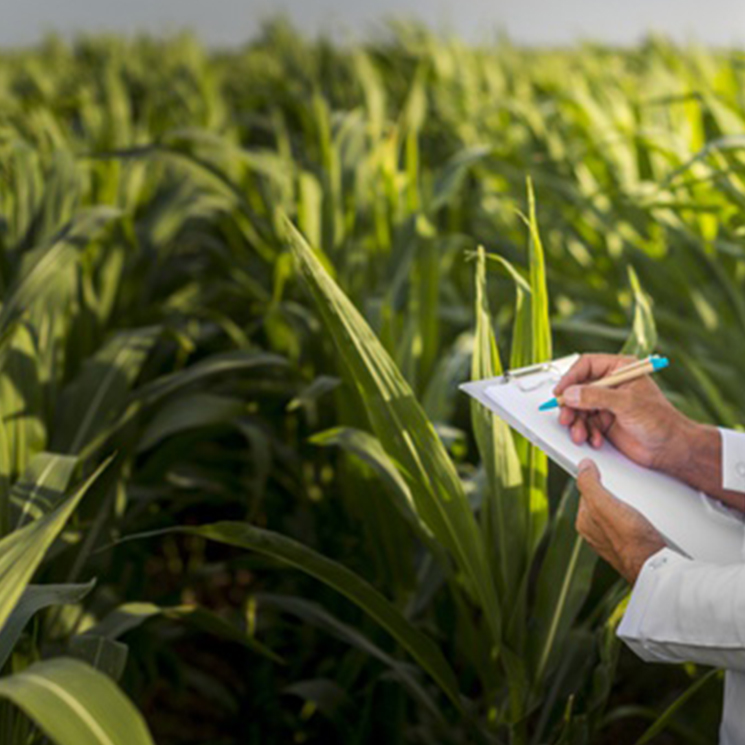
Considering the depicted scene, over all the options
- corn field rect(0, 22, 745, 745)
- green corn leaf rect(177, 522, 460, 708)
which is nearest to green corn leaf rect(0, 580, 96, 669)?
corn field rect(0, 22, 745, 745)

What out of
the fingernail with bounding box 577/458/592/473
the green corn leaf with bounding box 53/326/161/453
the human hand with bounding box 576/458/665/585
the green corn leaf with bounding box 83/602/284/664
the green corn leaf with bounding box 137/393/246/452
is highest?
the fingernail with bounding box 577/458/592/473

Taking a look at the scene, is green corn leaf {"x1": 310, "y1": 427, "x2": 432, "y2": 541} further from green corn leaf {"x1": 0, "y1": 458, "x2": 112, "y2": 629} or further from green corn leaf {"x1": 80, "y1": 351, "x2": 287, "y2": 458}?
green corn leaf {"x1": 0, "y1": 458, "x2": 112, "y2": 629}

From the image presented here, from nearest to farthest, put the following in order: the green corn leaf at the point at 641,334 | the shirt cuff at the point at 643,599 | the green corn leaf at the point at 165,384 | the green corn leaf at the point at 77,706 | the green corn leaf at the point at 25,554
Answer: the green corn leaf at the point at 77,706
the green corn leaf at the point at 25,554
the shirt cuff at the point at 643,599
the green corn leaf at the point at 641,334
the green corn leaf at the point at 165,384

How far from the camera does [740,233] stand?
3.84 ft

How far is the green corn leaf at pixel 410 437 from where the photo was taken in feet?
2.60

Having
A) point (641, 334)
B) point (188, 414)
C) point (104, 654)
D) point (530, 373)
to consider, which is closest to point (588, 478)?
point (530, 373)

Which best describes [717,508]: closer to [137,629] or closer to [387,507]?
[387,507]

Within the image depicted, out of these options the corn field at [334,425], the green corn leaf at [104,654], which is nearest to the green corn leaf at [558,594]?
the corn field at [334,425]

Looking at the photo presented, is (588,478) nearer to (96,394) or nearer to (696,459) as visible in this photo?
(696,459)

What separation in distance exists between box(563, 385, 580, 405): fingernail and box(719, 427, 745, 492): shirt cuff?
0.40 ft

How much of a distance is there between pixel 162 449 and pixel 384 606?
1.56ft

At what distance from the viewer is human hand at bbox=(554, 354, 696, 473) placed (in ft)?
2.51

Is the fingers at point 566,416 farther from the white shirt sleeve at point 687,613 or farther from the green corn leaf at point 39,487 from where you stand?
the green corn leaf at point 39,487

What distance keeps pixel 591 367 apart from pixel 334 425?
544 mm
